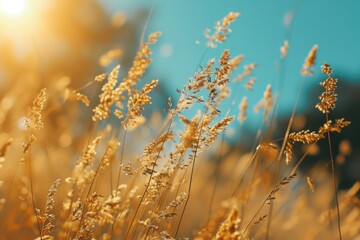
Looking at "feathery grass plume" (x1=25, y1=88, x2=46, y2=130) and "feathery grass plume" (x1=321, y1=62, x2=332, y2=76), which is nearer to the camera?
"feathery grass plume" (x1=25, y1=88, x2=46, y2=130)

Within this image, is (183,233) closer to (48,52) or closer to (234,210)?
(234,210)

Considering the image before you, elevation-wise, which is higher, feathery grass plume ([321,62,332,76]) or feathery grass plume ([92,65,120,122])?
feathery grass plume ([321,62,332,76])

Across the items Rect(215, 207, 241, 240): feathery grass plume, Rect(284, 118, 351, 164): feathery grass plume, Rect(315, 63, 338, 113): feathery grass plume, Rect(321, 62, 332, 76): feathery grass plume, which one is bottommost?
Rect(215, 207, 241, 240): feathery grass plume

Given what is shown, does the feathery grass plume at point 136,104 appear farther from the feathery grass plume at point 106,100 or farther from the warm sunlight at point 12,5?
the warm sunlight at point 12,5

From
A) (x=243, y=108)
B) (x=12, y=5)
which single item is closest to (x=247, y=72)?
(x=243, y=108)

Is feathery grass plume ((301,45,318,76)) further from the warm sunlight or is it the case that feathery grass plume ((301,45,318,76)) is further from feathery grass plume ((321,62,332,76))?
the warm sunlight

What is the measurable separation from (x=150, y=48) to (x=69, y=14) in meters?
16.8

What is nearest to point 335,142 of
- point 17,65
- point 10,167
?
point 17,65

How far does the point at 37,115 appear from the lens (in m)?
1.80

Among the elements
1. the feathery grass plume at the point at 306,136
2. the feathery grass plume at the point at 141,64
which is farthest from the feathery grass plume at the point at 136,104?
the feathery grass plume at the point at 306,136

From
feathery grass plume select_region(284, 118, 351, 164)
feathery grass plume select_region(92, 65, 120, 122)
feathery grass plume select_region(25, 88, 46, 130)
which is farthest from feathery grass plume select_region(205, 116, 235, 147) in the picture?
feathery grass plume select_region(25, 88, 46, 130)

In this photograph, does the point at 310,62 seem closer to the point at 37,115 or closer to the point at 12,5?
the point at 37,115

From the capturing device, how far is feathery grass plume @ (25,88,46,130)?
1.78 meters

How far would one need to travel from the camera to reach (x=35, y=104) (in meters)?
1.78
